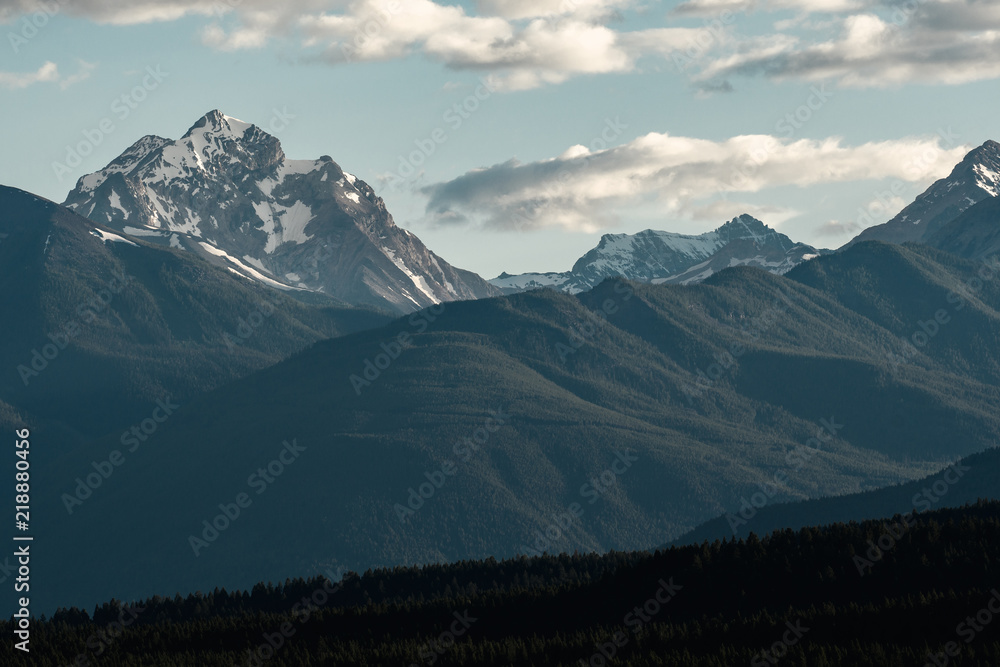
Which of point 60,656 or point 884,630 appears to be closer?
point 884,630

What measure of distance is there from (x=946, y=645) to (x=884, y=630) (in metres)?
17.4

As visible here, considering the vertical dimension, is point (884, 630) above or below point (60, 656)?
above

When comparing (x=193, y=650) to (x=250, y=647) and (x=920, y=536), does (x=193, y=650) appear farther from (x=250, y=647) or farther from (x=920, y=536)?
(x=920, y=536)

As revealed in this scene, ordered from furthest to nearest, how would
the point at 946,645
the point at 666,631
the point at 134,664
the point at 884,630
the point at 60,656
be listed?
1. the point at 60,656
2. the point at 134,664
3. the point at 666,631
4. the point at 884,630
5. the point at 946,645

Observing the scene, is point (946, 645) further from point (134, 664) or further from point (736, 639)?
point (134, 664)

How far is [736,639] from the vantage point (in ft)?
485

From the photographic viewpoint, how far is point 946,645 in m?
127

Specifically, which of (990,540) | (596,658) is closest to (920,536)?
(990,540)

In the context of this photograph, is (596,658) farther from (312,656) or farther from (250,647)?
(250,647)

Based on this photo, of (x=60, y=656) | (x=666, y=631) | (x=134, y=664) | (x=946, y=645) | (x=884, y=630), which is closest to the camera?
(x=946, y=645)

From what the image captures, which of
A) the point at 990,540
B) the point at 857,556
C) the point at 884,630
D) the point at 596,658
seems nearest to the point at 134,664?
the point at 596,658

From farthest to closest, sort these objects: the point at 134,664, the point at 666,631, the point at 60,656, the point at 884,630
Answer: the point at 60,656 → the point at 134,664 → the point at 666,631 → the point at 884,630

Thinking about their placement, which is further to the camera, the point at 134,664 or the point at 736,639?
the point at 134,664

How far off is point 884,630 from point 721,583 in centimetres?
5562
